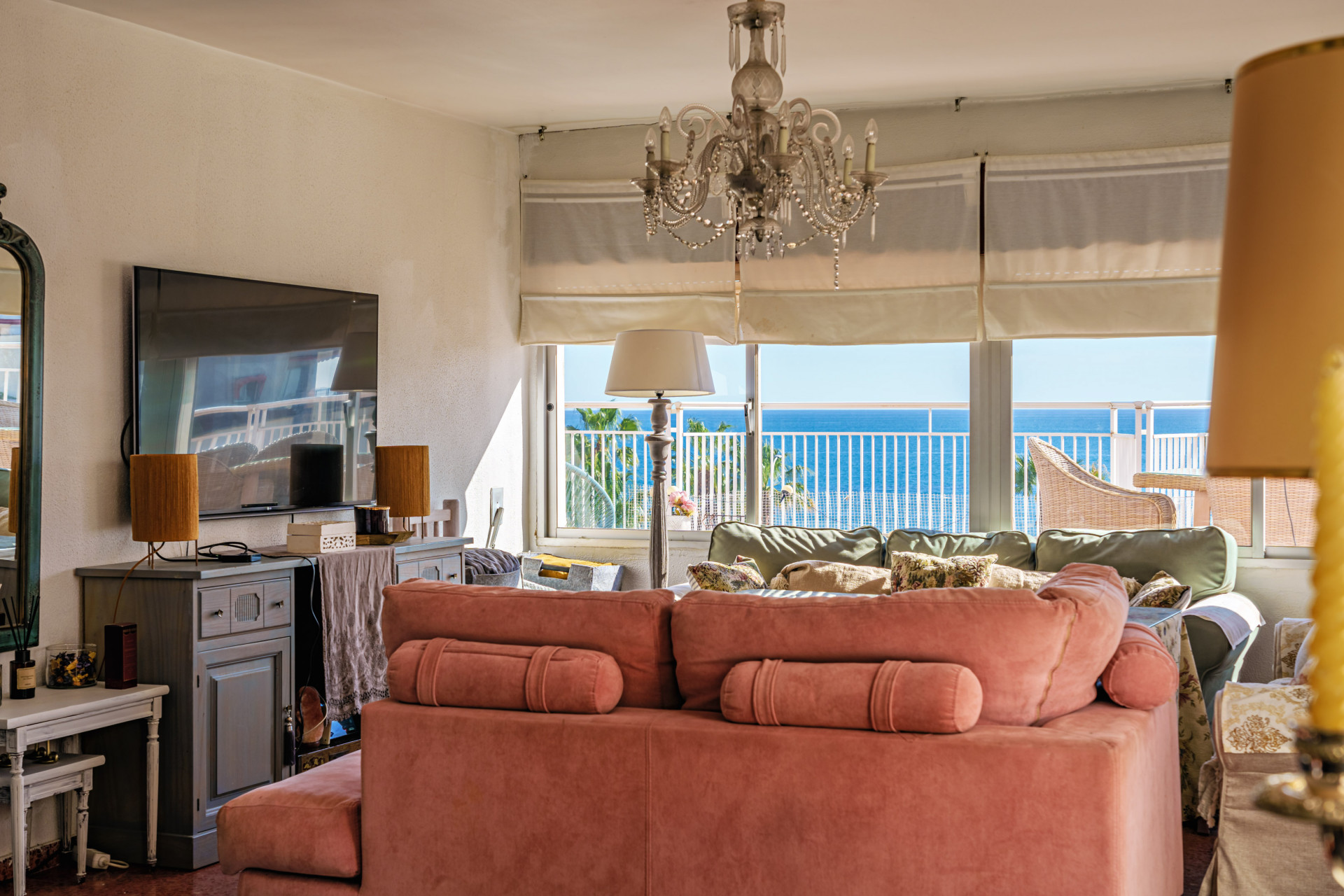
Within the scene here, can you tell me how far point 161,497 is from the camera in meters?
3.81

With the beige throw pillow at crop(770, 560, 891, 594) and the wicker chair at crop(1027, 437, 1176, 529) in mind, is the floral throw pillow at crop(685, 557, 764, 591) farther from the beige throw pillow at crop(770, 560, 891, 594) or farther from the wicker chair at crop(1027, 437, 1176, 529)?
the wicker chair at crop(1027, 437, 1176, 529)

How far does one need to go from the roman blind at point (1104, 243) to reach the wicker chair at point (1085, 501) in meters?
0.63

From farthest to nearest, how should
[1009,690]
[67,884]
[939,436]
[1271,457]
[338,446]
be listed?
[939,436] < [338,446] < [67,884] < [1009,690] < [1271,457]

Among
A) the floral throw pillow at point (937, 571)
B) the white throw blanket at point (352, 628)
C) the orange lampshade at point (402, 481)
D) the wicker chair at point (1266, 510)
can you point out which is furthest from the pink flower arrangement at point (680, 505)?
the wicker chair at point (1266, 510)

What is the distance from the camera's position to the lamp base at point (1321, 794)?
0.58 meters

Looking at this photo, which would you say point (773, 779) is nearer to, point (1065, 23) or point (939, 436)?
point (1065, 23)

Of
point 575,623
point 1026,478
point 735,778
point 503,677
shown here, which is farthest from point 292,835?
point 1026,478

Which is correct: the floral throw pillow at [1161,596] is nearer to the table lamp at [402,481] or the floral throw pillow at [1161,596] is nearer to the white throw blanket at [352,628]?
the white throw blanket at [352,628]

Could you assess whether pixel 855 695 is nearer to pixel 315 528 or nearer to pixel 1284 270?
pixel 1284 270

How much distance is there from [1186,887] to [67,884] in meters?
3.41

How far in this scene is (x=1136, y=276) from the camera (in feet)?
17.9

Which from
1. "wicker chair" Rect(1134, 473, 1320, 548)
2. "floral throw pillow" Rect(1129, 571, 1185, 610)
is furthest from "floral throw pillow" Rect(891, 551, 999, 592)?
"wicker chair" Rect(1134, 473, 1320, 548)

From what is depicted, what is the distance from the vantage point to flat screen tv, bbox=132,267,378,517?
13.6ft

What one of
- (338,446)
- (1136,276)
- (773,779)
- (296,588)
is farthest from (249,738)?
(1136,276)
